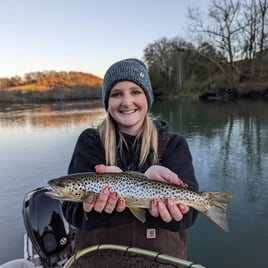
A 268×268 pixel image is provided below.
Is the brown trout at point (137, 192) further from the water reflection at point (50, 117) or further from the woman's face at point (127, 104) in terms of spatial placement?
the water reflection at point (50, 117)

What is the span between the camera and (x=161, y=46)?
2562 inches

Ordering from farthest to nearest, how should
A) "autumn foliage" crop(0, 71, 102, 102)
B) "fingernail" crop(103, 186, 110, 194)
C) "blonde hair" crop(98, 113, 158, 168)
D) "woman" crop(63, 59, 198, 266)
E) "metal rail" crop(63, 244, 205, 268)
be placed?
1. "autumn foliage" crop(0, 71, 102, 102)
2. "blonde hair" crop(98, 113, 158, 168)
3. "woman" crop(63, 59, 198, 266)
4. "fingernail" crop(103, 186, 110, 194)
5. "metal rail" crop(63, 244, 205, 268)

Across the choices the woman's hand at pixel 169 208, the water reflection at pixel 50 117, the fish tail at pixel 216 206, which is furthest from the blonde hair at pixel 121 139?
the water reflection at pixel 50 117

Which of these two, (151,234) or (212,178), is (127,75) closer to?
(151,234)

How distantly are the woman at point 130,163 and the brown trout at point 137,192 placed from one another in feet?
0.15

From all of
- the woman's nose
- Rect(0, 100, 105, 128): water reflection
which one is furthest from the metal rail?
Rect(0, 100, 105, 128): water reflection

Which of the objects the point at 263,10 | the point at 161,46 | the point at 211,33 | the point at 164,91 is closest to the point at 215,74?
the point at 211,33

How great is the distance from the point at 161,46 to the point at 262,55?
2942cm

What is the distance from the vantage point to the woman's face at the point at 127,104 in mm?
2279

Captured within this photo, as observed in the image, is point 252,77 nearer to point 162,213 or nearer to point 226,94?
point 226,94

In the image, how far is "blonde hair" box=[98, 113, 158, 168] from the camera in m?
2.21

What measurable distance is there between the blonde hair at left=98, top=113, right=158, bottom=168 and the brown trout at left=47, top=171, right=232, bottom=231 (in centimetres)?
36

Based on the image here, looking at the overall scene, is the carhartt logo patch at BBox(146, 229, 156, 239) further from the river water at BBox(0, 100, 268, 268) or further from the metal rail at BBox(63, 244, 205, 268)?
the river water at BBox(0, 100, 268, 268)

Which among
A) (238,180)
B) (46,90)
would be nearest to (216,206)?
(238,180)
